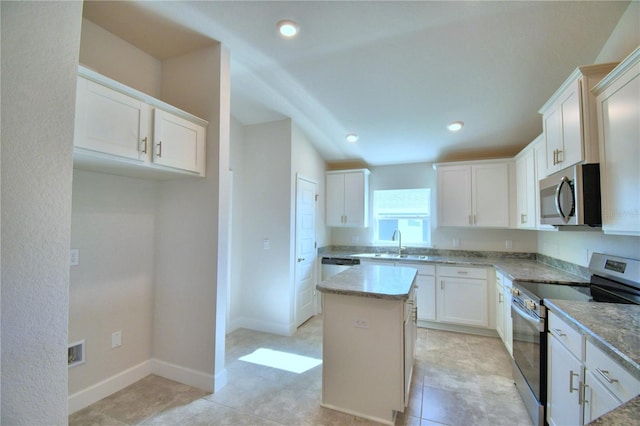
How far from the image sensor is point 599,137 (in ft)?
5.63

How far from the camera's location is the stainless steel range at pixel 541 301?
1.83 m

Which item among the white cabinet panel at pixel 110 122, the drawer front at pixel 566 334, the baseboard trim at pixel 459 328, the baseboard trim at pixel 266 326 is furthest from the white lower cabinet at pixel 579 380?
the white cabinet panel at pixel 110 122

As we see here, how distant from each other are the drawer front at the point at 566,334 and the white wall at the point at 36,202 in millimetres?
2358

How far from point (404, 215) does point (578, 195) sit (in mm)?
2826

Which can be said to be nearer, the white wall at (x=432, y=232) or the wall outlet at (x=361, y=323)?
the wall outlet at (x=361, y=323)

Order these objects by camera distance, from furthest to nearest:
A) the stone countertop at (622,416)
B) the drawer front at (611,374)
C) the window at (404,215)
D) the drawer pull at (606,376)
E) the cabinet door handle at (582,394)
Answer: the window at (404,215) < the cabinet door handle at (582,394) < the drawer pull at (606,376) < the drawer front at (611,374) < the stone countertop at (622,416)

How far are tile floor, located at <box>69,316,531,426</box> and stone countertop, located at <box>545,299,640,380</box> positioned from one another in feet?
3.38

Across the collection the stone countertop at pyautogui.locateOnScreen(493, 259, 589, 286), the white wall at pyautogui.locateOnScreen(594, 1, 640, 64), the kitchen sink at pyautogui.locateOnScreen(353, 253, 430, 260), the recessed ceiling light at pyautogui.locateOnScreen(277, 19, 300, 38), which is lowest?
the kitchen sink at pyautogui.locateOnScreen(353, 253, 430, 260)

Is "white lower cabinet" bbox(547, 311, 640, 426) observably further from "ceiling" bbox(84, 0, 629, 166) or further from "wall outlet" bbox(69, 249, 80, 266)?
"wall outlet" bbox(69, 249, 80, 266)

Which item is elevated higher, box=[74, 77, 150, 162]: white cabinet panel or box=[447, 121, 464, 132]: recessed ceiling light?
box=[447, 121, 464, 132]: recessed ceiling light

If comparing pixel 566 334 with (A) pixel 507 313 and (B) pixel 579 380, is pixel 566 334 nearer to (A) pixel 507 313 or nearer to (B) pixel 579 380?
(B) pixel 579 380

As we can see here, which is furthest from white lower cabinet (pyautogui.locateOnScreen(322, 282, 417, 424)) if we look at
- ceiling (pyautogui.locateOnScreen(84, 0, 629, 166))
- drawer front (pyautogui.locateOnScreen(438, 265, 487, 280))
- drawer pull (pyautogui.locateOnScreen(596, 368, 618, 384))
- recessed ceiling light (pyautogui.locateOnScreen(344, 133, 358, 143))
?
recessed ceiling light (pyautogui.locateOnScreen(344, 133, 358, 143))

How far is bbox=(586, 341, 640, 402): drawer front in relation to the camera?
3.38 feet

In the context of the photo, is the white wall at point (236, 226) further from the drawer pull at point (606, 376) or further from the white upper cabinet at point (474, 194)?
the drawer pull at point (606, 376)
